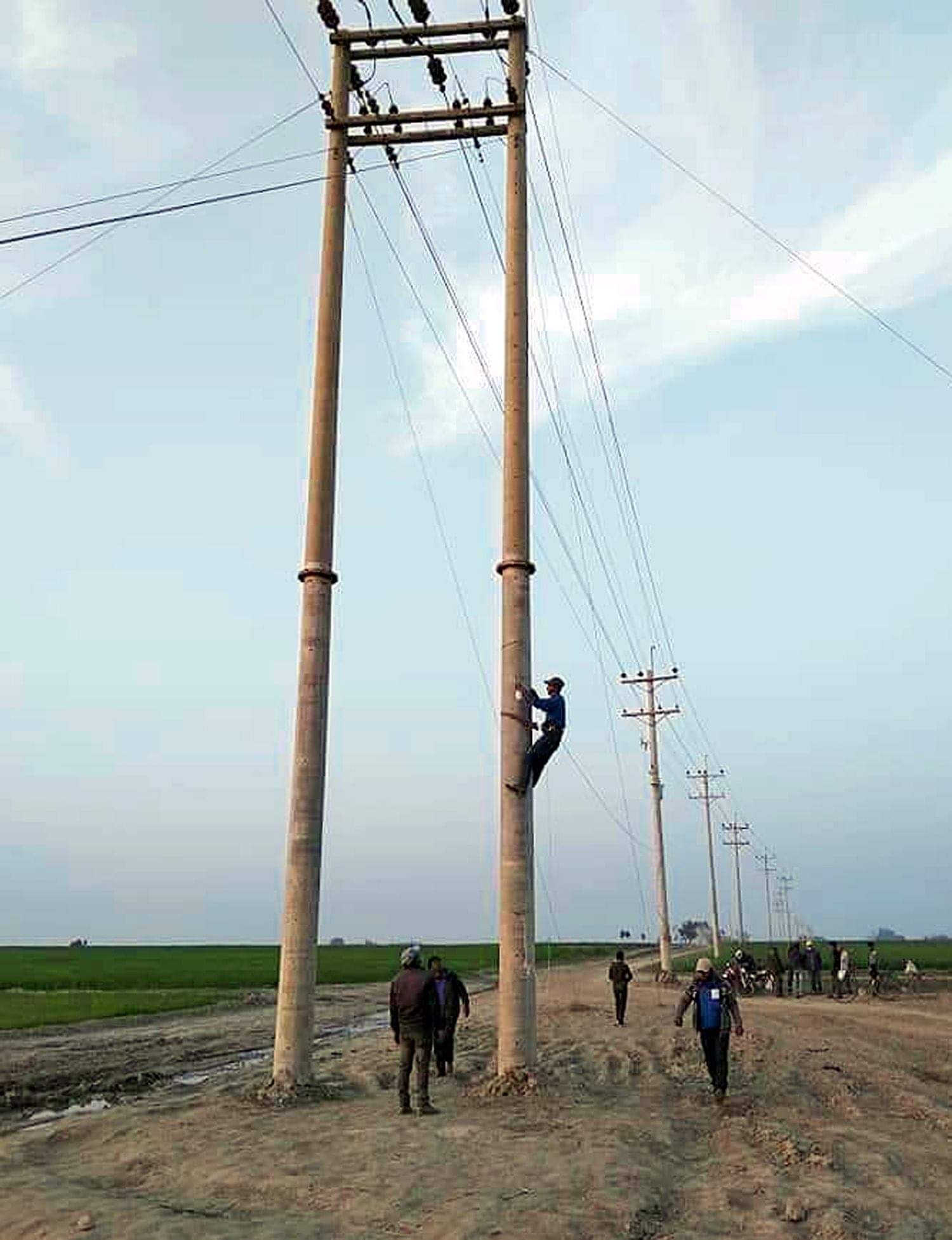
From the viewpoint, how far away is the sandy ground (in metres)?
7.79

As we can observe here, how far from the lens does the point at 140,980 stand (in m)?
59.5

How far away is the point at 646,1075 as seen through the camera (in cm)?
1585

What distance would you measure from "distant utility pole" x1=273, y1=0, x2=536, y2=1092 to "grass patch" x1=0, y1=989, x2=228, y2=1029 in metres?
20.8

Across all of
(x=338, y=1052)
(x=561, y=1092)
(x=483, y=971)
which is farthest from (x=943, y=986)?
(x=561, y=1092)

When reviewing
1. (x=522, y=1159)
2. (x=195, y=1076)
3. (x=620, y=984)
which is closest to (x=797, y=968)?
(x=620, y=984)

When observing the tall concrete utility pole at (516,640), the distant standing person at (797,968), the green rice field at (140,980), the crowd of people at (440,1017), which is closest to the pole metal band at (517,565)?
the tall concrete utility pole at (516,640)

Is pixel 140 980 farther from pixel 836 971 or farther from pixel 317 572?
pixel 317 572

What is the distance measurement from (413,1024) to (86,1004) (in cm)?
3338

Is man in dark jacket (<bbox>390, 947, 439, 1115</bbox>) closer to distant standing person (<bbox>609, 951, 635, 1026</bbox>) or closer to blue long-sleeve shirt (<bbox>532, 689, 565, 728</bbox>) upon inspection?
blue long-sleeve shirt (<bbox>532, 689, 565, 728</bbox>)

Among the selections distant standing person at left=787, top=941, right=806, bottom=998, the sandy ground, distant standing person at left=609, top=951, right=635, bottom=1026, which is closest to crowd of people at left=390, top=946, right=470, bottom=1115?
the sandy ground

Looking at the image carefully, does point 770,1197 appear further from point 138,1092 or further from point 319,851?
point 138,1092

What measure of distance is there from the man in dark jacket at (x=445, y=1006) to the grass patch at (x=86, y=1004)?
19.7m

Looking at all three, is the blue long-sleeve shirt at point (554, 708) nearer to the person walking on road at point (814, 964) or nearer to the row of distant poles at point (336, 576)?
the row of distant poles at point (336, 576)

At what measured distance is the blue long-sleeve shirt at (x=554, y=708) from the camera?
1360 cm
